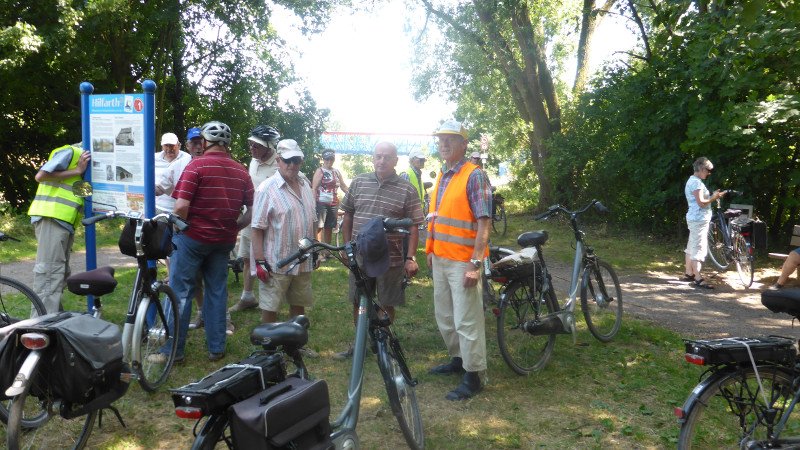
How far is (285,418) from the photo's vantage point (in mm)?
2631

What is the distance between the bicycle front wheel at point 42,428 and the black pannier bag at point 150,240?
1.24 m

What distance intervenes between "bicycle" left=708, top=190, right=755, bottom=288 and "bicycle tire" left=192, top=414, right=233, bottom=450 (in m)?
9.42

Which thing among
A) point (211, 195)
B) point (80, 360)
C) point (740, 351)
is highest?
point (211, 195)

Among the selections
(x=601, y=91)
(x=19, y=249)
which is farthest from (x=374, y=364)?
(x=601, y=91)

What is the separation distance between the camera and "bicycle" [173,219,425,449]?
3066mm

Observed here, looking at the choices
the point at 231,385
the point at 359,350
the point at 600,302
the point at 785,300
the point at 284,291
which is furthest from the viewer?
the point at 600,302

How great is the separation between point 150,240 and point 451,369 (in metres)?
2.61

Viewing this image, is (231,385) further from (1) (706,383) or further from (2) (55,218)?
(2) (55,218)

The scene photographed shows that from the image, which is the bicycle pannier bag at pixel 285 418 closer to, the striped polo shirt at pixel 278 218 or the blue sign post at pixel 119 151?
the striped polo shirt at pixel 278 218

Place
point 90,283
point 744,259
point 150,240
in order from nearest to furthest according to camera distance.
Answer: point 90,283
point 150,240
point 744,259

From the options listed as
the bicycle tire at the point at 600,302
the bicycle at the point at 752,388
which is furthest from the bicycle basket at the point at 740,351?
the bicycle tire at the point at 600,302

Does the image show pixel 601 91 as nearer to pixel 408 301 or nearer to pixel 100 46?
pixel 408 301

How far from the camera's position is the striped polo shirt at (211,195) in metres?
5.17

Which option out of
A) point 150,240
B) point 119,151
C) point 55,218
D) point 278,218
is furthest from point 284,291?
point 55,218
